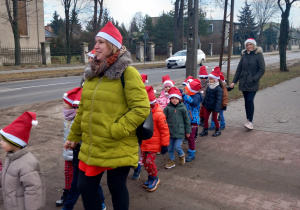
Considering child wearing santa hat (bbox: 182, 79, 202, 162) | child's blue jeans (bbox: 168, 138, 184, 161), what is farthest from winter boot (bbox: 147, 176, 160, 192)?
child wearing santa hat (bbox: 182, 79, 202, 162)

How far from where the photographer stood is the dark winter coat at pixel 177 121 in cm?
502

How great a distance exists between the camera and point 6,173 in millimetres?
3078

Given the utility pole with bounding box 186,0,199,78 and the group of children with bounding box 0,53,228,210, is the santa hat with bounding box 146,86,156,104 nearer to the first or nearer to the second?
the group of children with bounding box 0,53,228,210

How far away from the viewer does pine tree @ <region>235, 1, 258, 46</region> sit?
6794 centimetres

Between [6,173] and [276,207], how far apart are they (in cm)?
291

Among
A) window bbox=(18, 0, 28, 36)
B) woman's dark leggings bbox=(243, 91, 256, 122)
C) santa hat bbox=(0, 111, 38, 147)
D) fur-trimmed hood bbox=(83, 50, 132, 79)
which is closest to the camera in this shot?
fur-trimmed hood bbox=(83, 50, 132, 79)

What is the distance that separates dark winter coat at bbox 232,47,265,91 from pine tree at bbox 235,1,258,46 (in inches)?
2450

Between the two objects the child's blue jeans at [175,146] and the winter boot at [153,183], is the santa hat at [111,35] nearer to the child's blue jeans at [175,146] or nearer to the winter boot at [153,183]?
the winter boot at [153,183]

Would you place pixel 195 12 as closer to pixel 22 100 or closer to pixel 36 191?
pixel 22 100

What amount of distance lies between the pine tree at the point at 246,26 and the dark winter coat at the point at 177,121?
64.7 metres

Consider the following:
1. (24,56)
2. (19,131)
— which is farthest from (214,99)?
(24,56)

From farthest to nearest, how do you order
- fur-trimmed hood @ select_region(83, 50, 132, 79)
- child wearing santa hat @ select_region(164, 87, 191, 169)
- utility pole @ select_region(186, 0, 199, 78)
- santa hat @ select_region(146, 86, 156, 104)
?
1. utility pole @ select_region(186, 0, 199, 78)
2. child wearing santa hat @ select_region(164, 87, 191, 169)
3. santa hat @ select_region(146, 86, 156, 104)
4. fur-trimmed hood @ select_region(83, 50, 132, 79)

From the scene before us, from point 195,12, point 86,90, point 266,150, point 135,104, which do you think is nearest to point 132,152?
point 135,104

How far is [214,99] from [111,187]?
3996 millimetres
